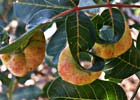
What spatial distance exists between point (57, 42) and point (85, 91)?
14 cm

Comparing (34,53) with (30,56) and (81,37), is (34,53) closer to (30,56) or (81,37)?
(30,56)

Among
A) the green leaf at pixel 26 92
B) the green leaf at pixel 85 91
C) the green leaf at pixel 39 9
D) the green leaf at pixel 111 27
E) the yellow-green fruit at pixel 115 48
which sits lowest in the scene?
the green leaf at pixel 26 92

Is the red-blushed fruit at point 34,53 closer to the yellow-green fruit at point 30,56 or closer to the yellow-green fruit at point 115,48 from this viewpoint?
the yellow-green fruit at point 30,56

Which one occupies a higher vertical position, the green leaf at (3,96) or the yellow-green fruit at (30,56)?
the yellow-green fruit at (30,56)

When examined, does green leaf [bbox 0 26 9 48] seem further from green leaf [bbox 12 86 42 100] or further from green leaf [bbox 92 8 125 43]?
green leaf [bbox 12 86 42 100]

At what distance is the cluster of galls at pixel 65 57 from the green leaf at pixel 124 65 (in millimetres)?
141

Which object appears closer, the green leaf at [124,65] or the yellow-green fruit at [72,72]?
the yellow-green fruit at [72,72]

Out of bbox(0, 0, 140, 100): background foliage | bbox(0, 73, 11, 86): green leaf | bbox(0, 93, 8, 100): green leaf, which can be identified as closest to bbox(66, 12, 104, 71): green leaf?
bbox(0, 0, 140, 100): background foliage

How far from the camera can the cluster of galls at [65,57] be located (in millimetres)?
795

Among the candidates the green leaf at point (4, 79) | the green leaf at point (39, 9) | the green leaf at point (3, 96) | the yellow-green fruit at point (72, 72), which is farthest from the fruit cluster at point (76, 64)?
the green leaf at point (3, 96)

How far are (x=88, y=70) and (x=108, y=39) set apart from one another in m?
0.16

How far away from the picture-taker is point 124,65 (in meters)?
1.01

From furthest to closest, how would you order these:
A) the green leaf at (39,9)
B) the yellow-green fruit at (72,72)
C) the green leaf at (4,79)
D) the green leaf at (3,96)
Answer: the green leaf at (3,96) < the green leaf at (4,79) < the green leaf at (39,9) < the yellow-green fruit at (72,72)

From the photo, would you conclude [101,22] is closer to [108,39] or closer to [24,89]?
[108,39]
